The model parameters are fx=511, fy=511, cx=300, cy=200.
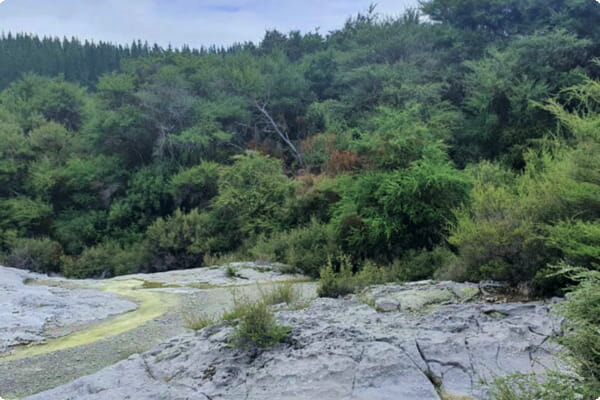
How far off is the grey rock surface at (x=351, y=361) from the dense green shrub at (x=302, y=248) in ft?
26.0

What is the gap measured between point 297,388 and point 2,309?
6.83 meters

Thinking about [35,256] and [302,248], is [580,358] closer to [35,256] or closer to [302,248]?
[302,248]

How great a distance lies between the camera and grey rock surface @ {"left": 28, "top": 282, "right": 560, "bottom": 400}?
5.49 meters

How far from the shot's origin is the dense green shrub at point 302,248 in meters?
15.1

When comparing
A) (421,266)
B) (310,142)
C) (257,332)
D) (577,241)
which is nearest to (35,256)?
(310,142)

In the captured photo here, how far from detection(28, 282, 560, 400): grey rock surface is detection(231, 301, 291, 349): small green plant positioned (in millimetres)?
113

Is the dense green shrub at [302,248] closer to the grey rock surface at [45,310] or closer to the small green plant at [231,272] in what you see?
the small green plant at [231,272]

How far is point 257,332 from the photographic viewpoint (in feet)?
20.9

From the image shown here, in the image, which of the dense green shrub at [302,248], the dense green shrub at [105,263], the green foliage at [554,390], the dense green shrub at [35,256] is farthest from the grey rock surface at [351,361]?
the dense green shrub at [35,256]

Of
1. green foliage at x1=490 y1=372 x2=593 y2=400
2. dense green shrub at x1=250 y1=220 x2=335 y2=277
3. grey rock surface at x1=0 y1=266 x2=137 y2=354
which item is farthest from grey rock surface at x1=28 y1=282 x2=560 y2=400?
dense green shrub at x1=250 y1=220 x2=335 y2=277

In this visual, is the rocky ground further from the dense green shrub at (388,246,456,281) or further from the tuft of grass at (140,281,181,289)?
the dense green shrub at (388,246,456,281)

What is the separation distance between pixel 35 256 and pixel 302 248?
43.9ft

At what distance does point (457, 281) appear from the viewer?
925 centimetres

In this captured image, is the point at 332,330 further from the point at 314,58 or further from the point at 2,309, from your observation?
the point at 314,58
